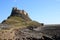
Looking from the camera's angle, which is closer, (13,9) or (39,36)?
(39,36)

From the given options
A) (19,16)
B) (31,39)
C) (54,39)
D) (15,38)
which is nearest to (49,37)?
(54,39)

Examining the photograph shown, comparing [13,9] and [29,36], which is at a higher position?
[13,9]

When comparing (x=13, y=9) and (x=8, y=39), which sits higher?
(x=13, y=9)

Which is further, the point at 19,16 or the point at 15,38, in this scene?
the point at 19,16

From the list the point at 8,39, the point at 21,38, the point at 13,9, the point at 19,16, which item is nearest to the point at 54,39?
the point at 21,38

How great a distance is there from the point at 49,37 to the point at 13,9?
265 ft

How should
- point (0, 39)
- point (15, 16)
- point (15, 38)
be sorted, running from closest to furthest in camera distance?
point (0, 39) < point (15, 38) < point (15, 16)

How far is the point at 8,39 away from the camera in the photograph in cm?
5669

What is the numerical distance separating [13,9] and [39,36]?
79.7 metres

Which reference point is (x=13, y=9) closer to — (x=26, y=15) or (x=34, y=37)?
(x=26, y=15)

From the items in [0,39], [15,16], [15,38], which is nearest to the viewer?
[0,39]

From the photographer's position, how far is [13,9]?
140 m

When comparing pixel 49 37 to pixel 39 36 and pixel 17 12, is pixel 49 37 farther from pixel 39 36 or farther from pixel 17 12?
pixel 17 12

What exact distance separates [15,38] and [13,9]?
81961 millimetres
